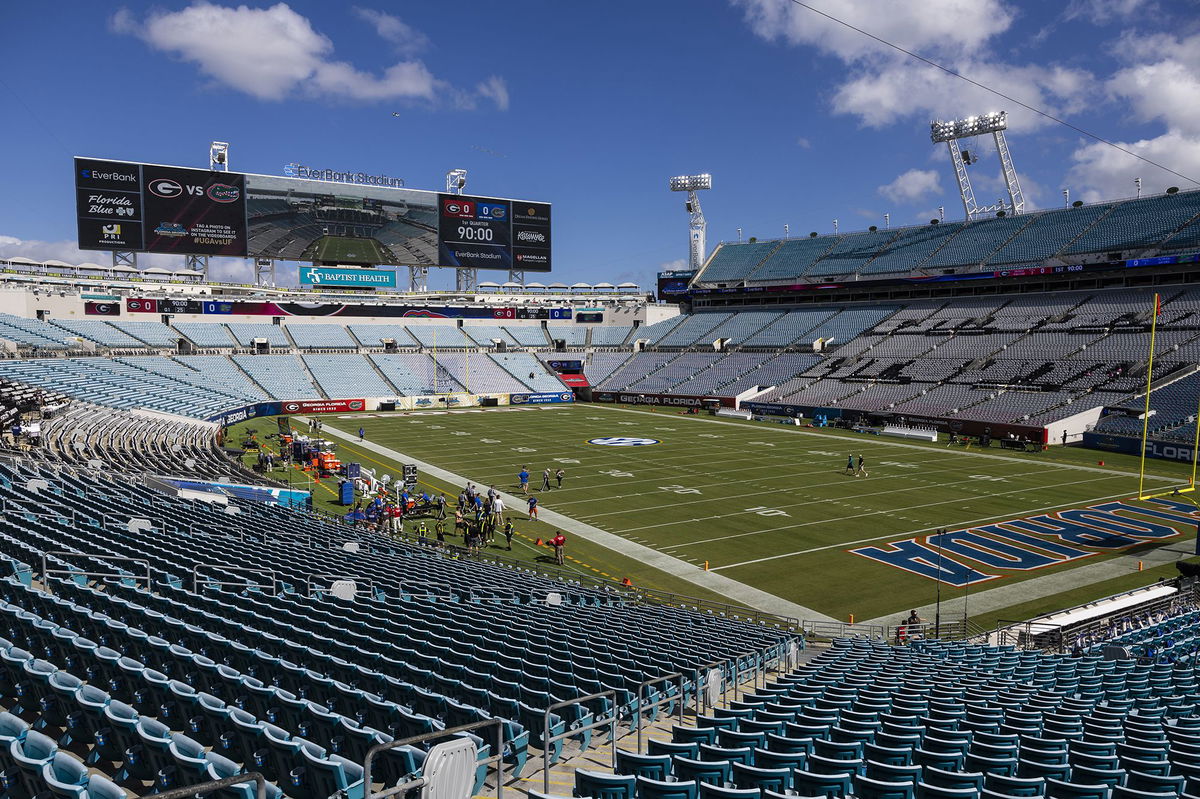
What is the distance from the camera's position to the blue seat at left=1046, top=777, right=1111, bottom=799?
20.6ft

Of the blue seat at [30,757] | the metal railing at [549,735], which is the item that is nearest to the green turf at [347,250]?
the metal railing at [549,735]

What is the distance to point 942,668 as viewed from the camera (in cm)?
1372

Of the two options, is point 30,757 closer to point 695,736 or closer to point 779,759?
point 695,736

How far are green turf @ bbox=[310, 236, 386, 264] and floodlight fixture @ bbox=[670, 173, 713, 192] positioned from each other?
144 ft

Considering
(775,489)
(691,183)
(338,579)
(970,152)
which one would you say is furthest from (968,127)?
(338,579)

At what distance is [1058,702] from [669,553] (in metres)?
16.3

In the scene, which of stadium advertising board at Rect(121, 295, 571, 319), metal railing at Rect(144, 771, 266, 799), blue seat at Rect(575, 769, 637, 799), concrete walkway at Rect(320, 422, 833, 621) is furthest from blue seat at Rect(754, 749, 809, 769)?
stadium advertising board at Rect(121, 295, 571, 319)

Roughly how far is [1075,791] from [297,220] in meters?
76.7

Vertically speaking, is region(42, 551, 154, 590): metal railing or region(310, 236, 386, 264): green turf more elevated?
region(310, 236, 386, 264): green turf

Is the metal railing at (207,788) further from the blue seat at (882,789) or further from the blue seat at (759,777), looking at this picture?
the blue seat at (882,789)

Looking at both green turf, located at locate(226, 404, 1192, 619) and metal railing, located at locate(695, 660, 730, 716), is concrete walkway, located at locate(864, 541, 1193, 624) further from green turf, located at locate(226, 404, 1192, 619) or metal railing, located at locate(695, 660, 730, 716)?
metal railing, located at locate(695, 660, 730, 716)

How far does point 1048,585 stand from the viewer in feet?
74.2

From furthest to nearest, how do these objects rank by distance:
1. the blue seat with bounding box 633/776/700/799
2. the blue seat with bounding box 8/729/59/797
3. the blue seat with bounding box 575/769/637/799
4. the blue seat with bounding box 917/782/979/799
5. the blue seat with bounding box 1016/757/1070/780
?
the blue seat with bounding box 1016/757/1070/780
the blue seat with bounding box 917/782/979/799
the blue seat with bounding box 575/769/637/799
the blue seat with bounding box 633/776/700/799
the blue seat with bounding box 8/729/59/797

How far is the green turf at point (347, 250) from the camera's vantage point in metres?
75.7
